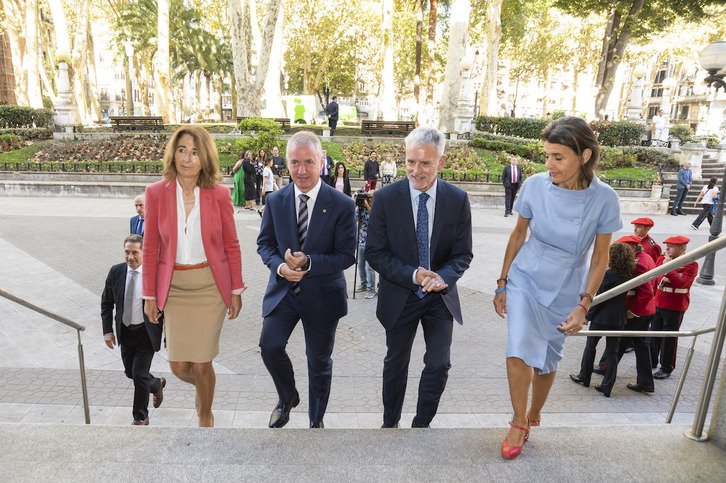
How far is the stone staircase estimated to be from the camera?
18453mm

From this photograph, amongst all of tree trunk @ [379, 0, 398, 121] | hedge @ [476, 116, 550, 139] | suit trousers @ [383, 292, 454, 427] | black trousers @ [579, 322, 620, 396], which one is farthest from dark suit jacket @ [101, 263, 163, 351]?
tree trunk @ [379, 0, 398, 121]

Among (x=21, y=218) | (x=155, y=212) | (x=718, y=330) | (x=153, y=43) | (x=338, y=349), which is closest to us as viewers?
(x=718, y=330)

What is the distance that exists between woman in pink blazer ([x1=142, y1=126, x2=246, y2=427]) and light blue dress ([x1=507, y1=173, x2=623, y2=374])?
1874 millimetres

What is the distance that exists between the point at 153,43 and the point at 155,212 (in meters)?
43.9

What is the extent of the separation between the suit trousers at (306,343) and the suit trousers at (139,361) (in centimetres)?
136

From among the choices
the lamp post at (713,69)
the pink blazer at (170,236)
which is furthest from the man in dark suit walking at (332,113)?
the pink blazer at (170,236)

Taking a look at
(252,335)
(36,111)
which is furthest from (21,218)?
(36,111)

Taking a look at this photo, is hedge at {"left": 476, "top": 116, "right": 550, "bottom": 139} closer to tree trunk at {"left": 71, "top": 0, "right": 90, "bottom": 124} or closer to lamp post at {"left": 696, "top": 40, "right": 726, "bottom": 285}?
lamp post at {"left": 696, "top": 40, "right": 726, "bottom": 285}

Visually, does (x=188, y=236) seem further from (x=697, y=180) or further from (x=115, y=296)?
(x=697, y=180)

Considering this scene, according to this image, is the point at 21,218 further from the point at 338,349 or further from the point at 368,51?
the point at 368,51

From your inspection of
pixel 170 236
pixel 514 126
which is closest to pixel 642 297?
pixel 170 236

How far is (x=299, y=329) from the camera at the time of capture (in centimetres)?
661

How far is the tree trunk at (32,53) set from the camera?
2806cm

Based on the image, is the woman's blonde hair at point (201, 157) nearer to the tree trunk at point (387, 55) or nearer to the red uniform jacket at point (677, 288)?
the red uniform jacket at point (677, 288)
